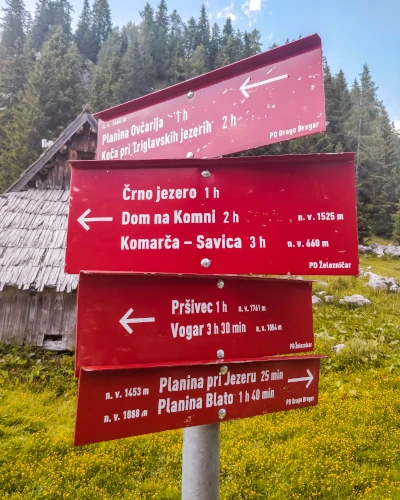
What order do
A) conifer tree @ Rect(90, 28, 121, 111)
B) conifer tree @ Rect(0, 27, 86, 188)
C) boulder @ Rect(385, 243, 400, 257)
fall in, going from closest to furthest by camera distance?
conifer tree @ Rect(0, 27, 86, 188) → boulder @ Rect(385, 243, 400, 257) → conifer tree @ Rect(90, 28, 121, 111)

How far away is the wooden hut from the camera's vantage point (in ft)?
32.1

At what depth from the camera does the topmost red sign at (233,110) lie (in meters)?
1.97

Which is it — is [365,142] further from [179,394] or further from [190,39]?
[179,394]

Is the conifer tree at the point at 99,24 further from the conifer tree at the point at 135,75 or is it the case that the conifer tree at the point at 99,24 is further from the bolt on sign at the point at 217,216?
the bolt on sign at the point at 217,216

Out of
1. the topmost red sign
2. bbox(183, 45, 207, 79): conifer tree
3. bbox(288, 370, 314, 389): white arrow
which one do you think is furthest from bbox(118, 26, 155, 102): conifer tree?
bbox(288, 370, 314, 389): white arrow

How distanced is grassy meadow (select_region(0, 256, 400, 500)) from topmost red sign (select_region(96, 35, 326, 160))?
13.4ft

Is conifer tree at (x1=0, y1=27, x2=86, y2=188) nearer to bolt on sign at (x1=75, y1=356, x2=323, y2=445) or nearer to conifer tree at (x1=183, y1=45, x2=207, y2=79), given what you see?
conifer tree at (x1=183, y1=45, x2=207, y2=79)

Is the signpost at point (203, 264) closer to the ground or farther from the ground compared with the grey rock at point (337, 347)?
farther from the ground

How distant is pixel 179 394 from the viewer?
1699 millimetres

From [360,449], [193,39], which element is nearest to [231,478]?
[360,449]

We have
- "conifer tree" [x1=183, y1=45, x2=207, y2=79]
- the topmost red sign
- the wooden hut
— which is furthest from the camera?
"conifer tree" [x1=183, y1=45, x2=207, y2=79]

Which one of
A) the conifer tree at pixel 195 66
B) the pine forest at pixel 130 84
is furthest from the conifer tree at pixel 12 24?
the conifer tree at pixel 195 66

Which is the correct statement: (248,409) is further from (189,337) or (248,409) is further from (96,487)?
(96,487)

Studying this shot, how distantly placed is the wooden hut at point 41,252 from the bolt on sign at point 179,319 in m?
8.51
